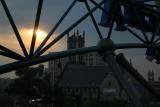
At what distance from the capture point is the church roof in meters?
161

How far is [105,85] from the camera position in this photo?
539 feet

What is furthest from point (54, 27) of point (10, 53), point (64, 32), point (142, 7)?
point (142, 7)

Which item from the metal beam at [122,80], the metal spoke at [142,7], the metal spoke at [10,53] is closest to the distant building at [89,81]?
the metal spoke at [142,7]

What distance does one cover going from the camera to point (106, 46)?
54.4 ft

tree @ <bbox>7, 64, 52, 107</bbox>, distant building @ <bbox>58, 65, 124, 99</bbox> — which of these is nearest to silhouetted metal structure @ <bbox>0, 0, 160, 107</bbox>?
tree @ <bbox>7, 64, 52, 107</bbox>

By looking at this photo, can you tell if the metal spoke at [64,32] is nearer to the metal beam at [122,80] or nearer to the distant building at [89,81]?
the metal beam at [122,80]

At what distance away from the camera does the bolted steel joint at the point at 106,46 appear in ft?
54.5

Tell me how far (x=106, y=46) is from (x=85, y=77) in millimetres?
146056

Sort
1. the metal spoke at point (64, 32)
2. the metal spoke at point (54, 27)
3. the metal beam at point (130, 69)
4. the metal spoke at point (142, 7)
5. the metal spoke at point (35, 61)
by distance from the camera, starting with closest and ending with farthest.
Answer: the metal spoke at point (35, 61)
the metal spoke at point (54, 27)
the metal spoke at point (64, 32)
the metal beam at point (130, 69)
the metal spoke at point (142, 7)

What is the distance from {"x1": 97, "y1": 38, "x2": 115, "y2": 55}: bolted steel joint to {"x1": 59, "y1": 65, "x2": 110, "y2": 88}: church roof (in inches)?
5659

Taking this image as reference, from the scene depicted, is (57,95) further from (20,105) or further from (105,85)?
(105,85)

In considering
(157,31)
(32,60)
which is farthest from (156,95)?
(32,60)

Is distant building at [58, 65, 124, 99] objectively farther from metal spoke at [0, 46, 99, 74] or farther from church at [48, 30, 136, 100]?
metal spoke at [0, 46, 99, 74]

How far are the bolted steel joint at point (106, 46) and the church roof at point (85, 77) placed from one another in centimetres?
14373
